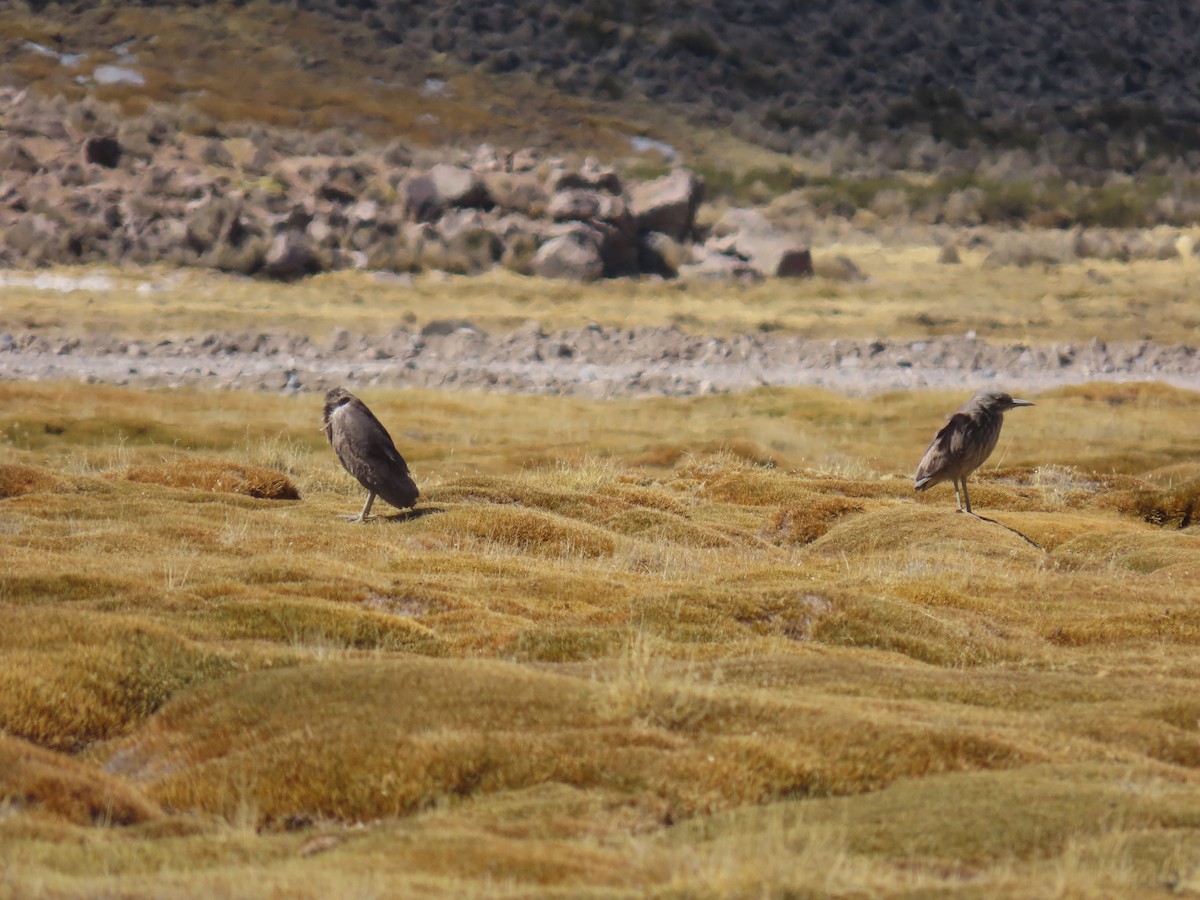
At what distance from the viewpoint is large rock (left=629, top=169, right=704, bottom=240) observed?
8275cm

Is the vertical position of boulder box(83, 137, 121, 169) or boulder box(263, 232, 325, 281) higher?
boulder box(83, 137, 121, 169)

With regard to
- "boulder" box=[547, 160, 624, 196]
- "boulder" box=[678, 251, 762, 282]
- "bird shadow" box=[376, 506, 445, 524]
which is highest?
"bird shadow" box=[376, 506, 445, 524]

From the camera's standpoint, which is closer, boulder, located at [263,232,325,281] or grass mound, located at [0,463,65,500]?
grass mound, located at [0,463,65,500]

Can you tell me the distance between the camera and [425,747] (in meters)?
10.1

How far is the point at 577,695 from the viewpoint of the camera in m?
11.3

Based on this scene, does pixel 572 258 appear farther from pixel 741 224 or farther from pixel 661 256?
pixel 741 224

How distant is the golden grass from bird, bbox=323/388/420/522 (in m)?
0.64

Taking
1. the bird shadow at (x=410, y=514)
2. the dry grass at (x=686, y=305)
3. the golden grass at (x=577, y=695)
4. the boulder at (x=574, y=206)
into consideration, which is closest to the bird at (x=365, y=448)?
the bird shadow at (x=410, y=514)

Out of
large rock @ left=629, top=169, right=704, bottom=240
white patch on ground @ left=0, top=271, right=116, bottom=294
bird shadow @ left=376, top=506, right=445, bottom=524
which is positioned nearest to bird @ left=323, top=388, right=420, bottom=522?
bird shadow @ left=376, top=506, right=445, bottom=524

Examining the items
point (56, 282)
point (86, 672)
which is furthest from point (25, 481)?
point (56, 282)

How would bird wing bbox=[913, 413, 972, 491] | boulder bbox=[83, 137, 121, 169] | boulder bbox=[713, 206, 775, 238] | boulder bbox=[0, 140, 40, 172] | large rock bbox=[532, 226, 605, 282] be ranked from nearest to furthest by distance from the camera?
bird wing bbox=[913, 413, 972, 491] < large rock bbox=[532, 226, 605, 282] < boulder bbox=[713, 206, 775, 238] < boulder bbox=[0, 140, 40, 172] < boulder bbox=[83, 137, 121, 169]

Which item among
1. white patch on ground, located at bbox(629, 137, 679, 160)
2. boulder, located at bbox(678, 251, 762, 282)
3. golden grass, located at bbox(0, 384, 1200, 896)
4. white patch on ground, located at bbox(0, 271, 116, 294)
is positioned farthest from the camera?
white patch on ground, located at bbox(629, 137, 679, 160)

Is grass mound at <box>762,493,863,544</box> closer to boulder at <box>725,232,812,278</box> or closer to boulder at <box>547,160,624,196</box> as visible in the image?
boulder at <box>725,232,812,278</box>

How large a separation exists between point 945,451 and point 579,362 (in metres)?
38.3
